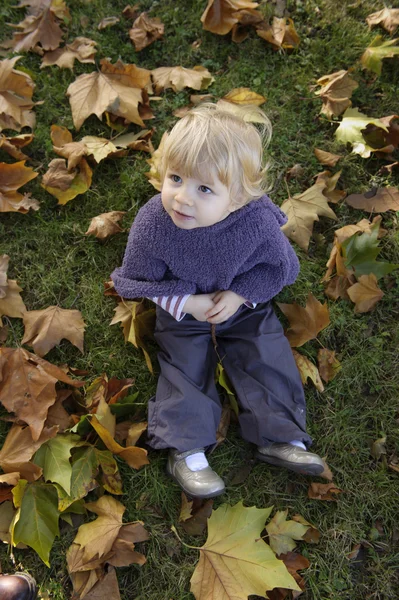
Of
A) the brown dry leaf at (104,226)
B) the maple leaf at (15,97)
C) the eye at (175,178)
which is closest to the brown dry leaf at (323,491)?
the eye at (175,178)

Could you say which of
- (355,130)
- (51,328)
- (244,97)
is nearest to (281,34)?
(244,97)

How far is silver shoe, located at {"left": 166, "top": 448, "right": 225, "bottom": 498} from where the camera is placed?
1.87 metres

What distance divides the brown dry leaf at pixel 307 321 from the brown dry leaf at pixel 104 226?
88 cm

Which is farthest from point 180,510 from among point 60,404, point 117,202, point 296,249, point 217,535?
point 117,202

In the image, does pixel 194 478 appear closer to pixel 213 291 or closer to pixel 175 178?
pixel 213 291

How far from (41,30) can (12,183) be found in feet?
3.08

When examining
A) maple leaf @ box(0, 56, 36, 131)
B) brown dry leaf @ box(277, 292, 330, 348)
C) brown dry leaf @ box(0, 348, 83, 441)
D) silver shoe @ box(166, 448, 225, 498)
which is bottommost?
silver shoe @ box(166, 448, 225, 498)

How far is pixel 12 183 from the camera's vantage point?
7.70ft

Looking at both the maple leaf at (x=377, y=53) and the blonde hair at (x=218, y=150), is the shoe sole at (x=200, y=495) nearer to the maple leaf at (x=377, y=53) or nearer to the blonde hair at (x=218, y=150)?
the blonde hair at (x=218, y=150)

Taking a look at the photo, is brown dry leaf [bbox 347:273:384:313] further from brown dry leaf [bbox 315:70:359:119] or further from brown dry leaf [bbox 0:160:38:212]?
brown dry leaf [bbox 0:160:38:212]

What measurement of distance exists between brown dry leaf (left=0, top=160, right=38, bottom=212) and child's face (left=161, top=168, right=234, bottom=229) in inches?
38.2

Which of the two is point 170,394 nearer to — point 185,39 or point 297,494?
point 297,494

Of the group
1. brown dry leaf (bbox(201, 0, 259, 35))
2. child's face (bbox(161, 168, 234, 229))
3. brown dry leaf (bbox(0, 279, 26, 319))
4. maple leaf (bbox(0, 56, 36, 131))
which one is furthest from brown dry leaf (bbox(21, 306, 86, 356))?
brown dry leaf (bbox(201, 0, 259, 35))

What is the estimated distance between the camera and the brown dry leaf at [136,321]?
2103mm
